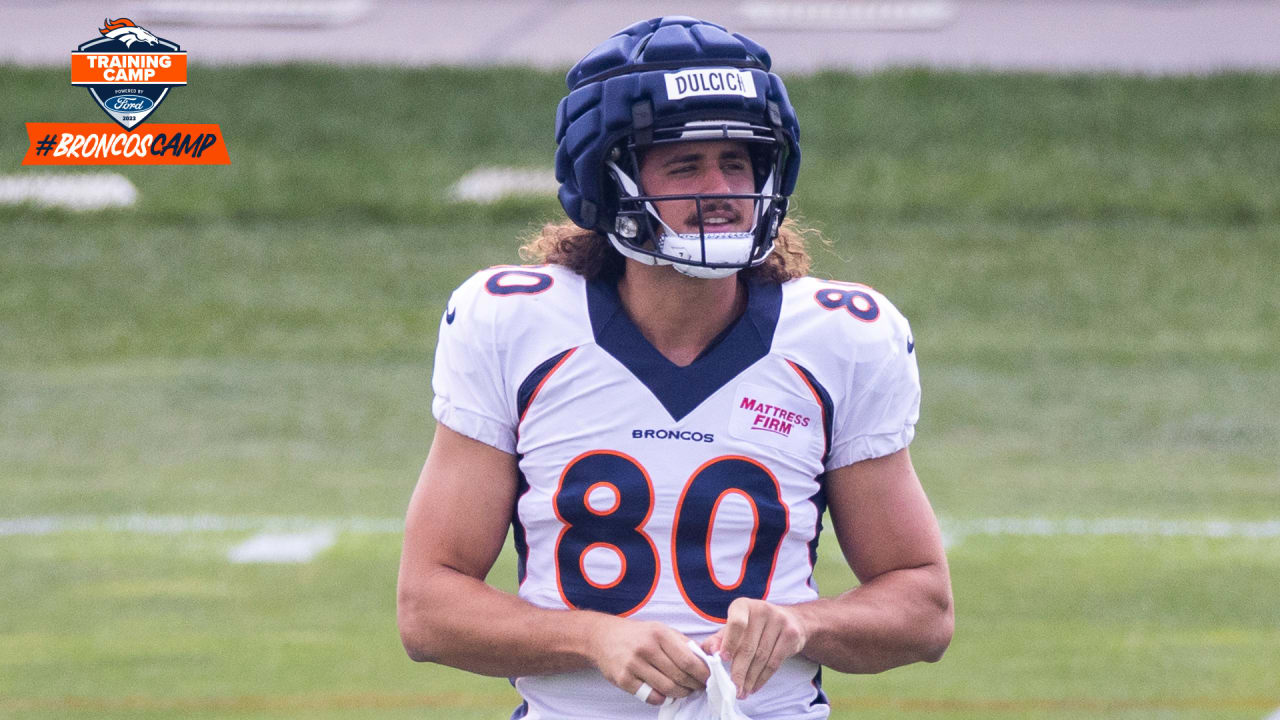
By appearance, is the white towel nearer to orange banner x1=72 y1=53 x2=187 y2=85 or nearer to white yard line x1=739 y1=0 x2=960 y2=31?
orange banner x1=72 y1=53 x2=187 y2=85

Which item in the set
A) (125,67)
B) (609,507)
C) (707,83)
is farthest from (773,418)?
(125,67)

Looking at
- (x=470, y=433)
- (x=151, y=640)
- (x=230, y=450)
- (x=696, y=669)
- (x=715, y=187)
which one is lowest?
(x=230, y=450)

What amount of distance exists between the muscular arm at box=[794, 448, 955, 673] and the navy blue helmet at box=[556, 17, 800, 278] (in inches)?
15.7

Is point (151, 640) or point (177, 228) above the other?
point (151, 640)

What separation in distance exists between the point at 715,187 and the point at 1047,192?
536 inches

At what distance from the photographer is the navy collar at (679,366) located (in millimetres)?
2664

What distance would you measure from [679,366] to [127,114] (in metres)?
6.89

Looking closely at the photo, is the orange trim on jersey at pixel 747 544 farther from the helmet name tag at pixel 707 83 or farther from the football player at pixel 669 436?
the helmet name tag at pixel 707 83

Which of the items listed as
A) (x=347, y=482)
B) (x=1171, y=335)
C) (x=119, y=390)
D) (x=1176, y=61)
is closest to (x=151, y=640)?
(x=347, y=482)

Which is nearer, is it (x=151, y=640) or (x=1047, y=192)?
(x=151, y=640)

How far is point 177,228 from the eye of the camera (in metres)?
15.2

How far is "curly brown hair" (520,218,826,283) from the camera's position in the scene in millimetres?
2846

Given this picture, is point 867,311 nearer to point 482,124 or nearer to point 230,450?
point 230,450

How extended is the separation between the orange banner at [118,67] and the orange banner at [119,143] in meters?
4.56
